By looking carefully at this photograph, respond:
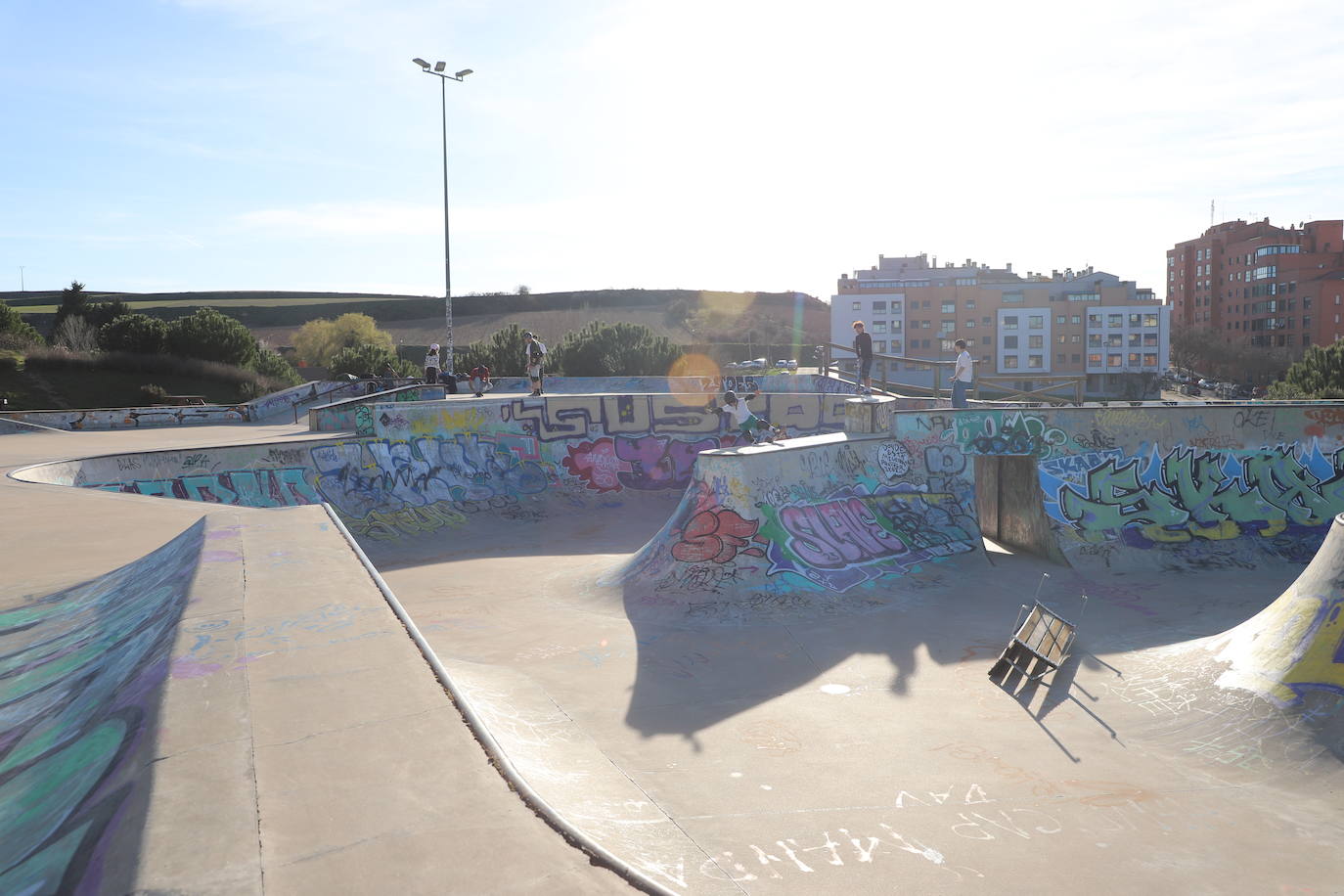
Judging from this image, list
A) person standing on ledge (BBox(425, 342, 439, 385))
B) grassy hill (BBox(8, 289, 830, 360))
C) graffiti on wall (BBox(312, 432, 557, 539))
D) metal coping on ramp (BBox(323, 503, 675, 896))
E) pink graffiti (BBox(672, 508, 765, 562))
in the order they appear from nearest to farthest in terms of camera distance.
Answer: metal coping on ramp (BBox(323, 503, 675, 896)) < pink graffiti (BBox(672, 508, 765, 562)) < graffiti on wall (BBox(312, 432, 557, 539)) < person standing on ledge (BBox(425, 342, 439, 385)) < grassy hill (BBox(8, 289, 830, 360))

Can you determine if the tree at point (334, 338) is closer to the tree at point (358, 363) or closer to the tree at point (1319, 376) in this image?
the tree at point (358, 363)

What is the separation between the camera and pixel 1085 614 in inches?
506

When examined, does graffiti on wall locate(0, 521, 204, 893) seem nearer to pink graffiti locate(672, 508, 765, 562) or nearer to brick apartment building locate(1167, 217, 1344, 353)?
pink graffiti locate(672, 508, 765, 562)

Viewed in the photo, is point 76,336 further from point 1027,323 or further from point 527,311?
point 1027,323

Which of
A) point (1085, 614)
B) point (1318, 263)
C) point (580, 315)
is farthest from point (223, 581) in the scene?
point (580, 315)

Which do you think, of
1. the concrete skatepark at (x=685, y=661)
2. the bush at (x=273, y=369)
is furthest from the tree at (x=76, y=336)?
the concrete skatepark at (x=685, y=661)

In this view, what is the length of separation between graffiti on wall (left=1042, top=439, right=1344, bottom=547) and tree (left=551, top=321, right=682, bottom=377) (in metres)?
27.0

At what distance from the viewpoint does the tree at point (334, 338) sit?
77.4 m

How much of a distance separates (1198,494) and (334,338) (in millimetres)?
74717

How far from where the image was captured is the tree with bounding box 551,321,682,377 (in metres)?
41.7

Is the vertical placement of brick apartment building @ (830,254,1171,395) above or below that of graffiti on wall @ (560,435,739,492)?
above

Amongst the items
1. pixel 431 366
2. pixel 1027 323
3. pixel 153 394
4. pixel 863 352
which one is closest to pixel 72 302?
pixel 153 394

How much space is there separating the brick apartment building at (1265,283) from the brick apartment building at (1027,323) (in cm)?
1480

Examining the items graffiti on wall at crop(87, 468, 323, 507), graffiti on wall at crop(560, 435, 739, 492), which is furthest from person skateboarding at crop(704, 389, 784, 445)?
graffiti on wall at crop(87, 468, 323, 507)
